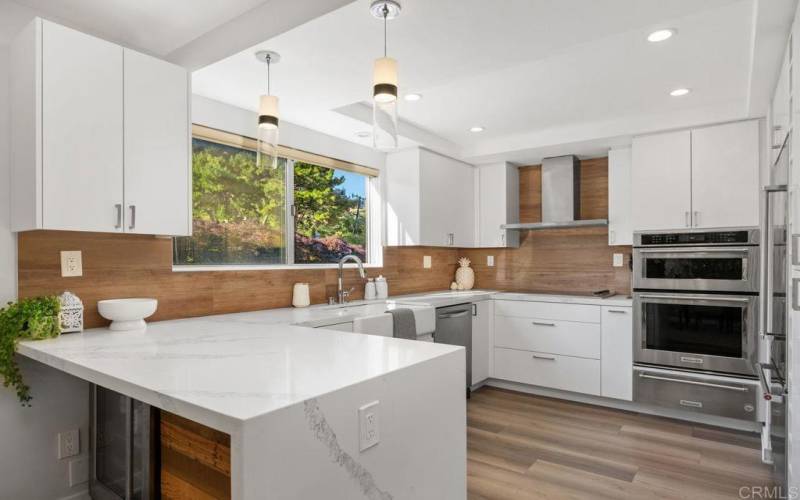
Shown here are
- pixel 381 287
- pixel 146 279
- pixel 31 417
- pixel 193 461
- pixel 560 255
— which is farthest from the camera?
pixel 560 255

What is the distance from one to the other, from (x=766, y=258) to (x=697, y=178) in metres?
1.65

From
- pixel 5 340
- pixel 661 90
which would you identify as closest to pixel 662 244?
pixel 661 90

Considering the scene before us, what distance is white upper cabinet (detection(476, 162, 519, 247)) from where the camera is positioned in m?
4.64

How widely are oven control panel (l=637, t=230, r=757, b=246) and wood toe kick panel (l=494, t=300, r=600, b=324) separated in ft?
2.16

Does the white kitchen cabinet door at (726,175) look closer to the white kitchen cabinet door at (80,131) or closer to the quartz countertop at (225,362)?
the quartz countertop at (225,362)

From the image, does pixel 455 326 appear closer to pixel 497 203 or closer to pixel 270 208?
pixel 497 203

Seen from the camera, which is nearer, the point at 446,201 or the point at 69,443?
the point at 69,443

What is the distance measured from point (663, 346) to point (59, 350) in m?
3.69

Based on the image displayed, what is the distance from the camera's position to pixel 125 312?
2.19 m

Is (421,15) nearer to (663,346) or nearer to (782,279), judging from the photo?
(782,279)

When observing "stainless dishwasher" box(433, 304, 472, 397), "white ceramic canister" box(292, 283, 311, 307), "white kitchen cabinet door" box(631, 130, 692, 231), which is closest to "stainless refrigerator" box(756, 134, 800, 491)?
"white kitchen cabinet door" box(631, 130, 692, 231)
